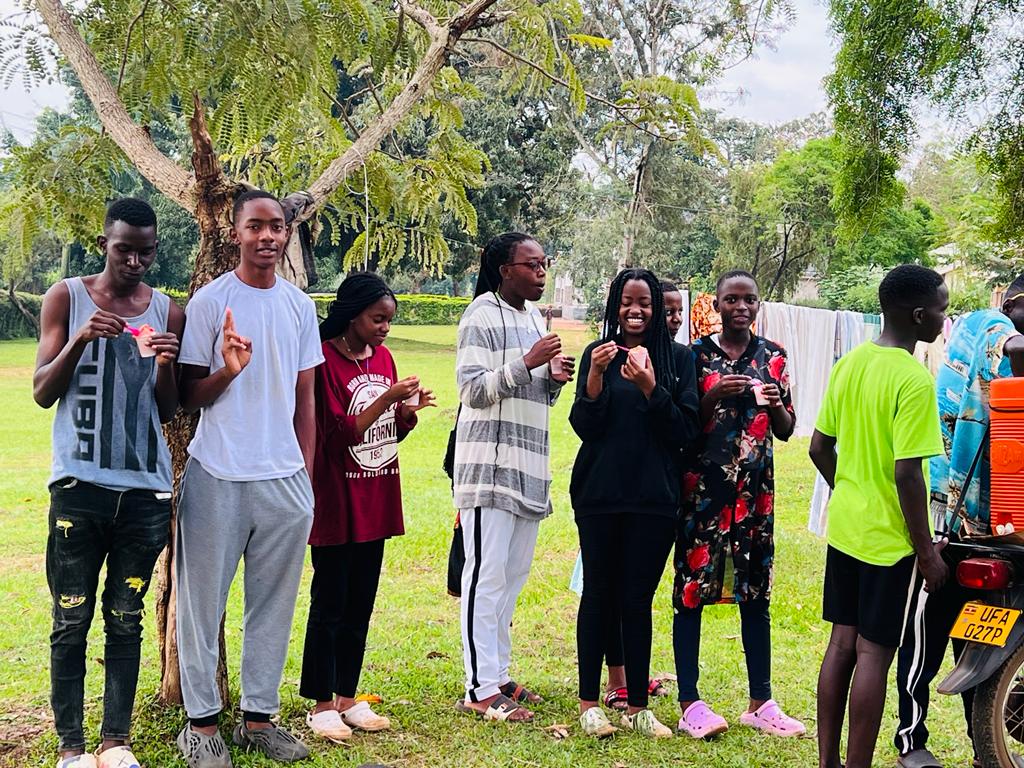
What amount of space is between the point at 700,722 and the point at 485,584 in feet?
3.57

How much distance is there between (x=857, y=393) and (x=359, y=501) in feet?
6.52

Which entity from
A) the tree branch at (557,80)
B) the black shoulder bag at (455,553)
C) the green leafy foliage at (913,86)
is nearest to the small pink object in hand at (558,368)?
the black shoulder bag at (455,553)

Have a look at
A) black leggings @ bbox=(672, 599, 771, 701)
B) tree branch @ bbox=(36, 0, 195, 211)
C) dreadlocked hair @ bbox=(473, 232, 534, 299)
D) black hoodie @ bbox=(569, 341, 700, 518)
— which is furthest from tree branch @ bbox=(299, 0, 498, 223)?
black leggings @ bbox=(672, 599, 771, 701)

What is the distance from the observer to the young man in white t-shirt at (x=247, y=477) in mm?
3787

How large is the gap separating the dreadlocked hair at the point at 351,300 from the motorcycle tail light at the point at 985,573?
2434 mm

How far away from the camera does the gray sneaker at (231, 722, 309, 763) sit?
4008 millimetres

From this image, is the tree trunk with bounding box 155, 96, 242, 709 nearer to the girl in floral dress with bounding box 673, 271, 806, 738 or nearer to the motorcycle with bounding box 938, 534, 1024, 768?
the girl in floral dress with bounding box 673, 271, 806, 738

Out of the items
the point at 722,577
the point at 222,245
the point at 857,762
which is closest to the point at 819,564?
the point at 722,577

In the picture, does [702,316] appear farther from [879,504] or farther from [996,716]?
[996,716]

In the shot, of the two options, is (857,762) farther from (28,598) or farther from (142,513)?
(28,598)

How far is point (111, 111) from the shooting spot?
14.1 feet

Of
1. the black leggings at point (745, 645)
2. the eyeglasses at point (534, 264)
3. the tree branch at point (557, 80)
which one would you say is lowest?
the black leggings at point (745, 645)

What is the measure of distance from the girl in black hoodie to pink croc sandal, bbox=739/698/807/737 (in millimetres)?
471

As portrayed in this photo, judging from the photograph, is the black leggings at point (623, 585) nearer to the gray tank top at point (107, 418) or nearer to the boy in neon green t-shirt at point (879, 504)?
the boy in neon green t-shirt at point (879, 504)
